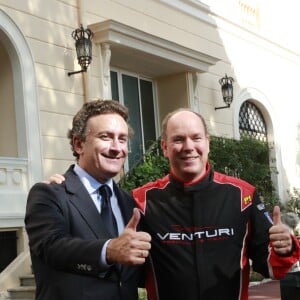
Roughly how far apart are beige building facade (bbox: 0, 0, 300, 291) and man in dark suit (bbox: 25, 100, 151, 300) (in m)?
6.34

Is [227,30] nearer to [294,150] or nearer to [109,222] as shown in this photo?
[294,150]

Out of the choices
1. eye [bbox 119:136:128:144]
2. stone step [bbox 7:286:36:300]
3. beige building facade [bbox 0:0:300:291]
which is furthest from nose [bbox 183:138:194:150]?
beige building facade [bbox 0:0:300:291]

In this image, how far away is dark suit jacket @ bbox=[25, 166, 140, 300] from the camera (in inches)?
93.3

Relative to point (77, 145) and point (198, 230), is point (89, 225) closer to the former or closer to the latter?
point (77, 145)

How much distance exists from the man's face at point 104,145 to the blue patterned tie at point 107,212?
0.23 feet

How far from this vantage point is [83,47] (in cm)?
1010

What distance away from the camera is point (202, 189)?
303cm

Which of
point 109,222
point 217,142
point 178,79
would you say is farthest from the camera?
point 178,79

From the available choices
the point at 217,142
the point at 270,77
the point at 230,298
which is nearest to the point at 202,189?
the point at 230,298

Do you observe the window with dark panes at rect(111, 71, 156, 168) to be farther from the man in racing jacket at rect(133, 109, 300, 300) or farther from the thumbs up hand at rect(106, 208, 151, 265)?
the thumbs up hand at rect(106, 208, 151, 265)

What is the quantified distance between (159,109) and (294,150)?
571 cm

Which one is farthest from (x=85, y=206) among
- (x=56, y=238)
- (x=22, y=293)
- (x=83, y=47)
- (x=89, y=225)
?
(x=83, y=47)

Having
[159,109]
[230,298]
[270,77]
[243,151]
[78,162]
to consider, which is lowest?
[230,298]

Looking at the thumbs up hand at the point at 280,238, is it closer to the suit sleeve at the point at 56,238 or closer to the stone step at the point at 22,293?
the suit sleeve at the point at 56,238
